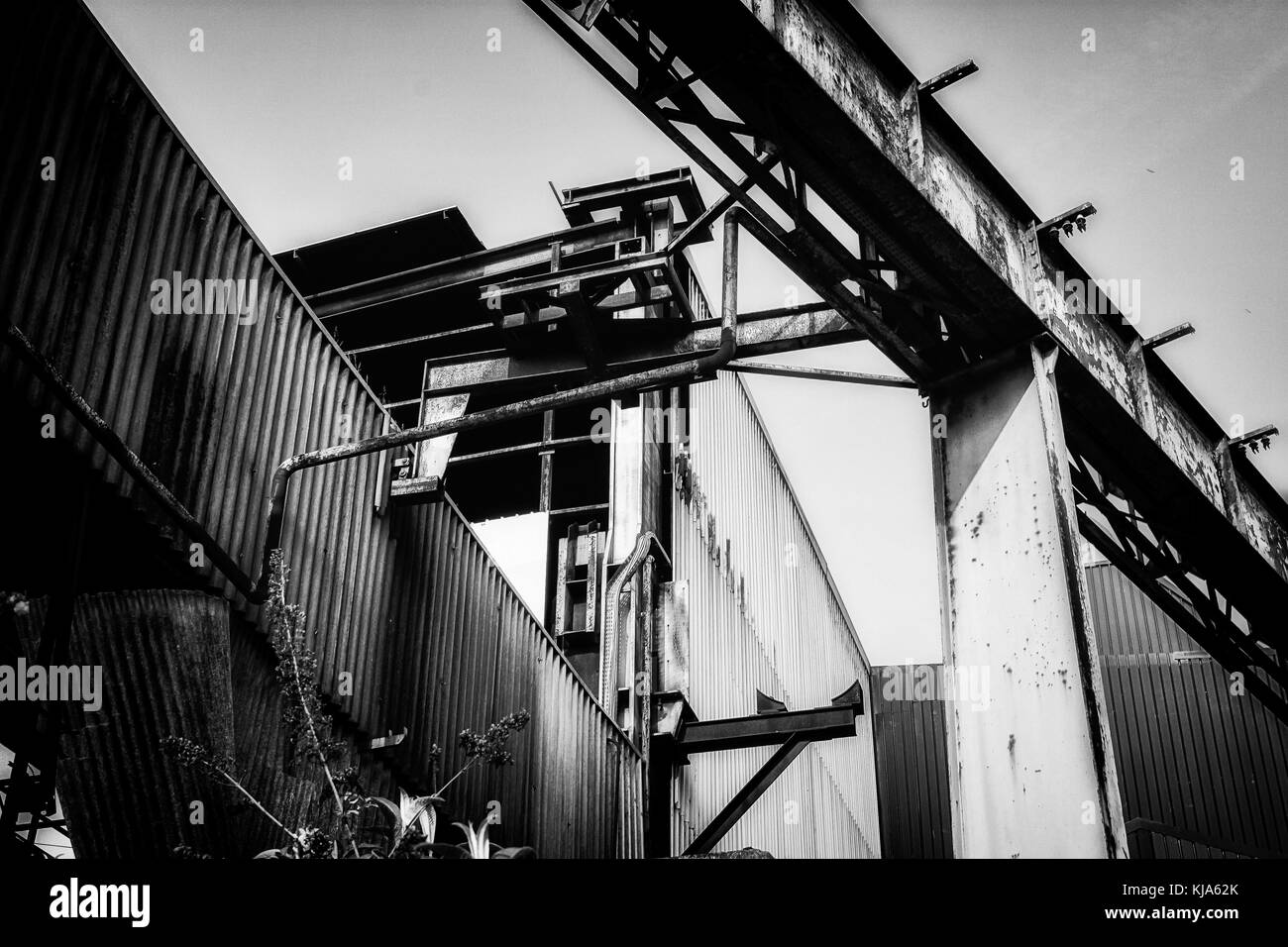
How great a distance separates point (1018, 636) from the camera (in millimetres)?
6750

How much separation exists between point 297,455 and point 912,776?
18808 mm

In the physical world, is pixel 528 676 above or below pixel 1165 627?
below

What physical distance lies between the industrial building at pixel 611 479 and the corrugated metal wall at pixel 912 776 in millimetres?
10905

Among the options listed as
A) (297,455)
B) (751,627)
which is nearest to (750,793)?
(751,627)

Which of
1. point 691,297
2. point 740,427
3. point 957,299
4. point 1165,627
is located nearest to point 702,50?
point 957,299

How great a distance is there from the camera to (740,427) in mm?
15742

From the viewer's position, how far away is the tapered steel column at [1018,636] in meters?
6.21

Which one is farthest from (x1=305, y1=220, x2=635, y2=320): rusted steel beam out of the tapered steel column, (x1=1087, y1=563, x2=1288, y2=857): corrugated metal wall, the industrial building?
(x1=1087, y1=563, x2=1288, y2=857): corrugated metal wall

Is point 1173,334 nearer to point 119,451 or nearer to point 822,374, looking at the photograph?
point 822,374

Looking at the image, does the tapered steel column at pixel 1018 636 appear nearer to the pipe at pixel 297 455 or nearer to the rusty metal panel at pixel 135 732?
the pipe at pixel 297 455

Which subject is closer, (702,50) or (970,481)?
(702,50)
